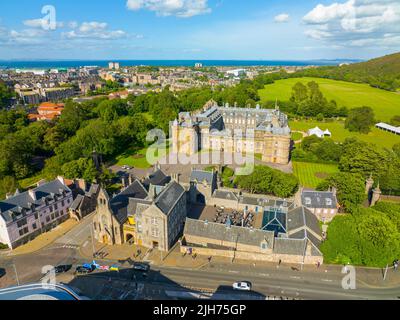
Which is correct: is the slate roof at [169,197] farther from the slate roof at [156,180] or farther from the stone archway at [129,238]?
the stone archway at [129,238]

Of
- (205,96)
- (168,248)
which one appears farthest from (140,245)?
(205,96)

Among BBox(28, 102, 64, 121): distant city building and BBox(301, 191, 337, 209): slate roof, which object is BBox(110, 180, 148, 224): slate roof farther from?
BBox(28, 102, 64, 121): distant city building

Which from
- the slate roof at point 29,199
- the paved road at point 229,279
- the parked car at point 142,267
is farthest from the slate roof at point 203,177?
the slate roof at point 29,199

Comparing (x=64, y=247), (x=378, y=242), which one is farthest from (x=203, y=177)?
(x=378, y=242)

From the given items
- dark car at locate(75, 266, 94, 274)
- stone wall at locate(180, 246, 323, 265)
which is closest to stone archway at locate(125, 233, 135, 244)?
dark car at locate(75, 266, 94, 274)

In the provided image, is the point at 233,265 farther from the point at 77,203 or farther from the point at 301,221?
the point at 77,203

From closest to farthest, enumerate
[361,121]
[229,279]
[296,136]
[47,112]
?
[229,279]
[296,136]
[361,121]
[47,112]
